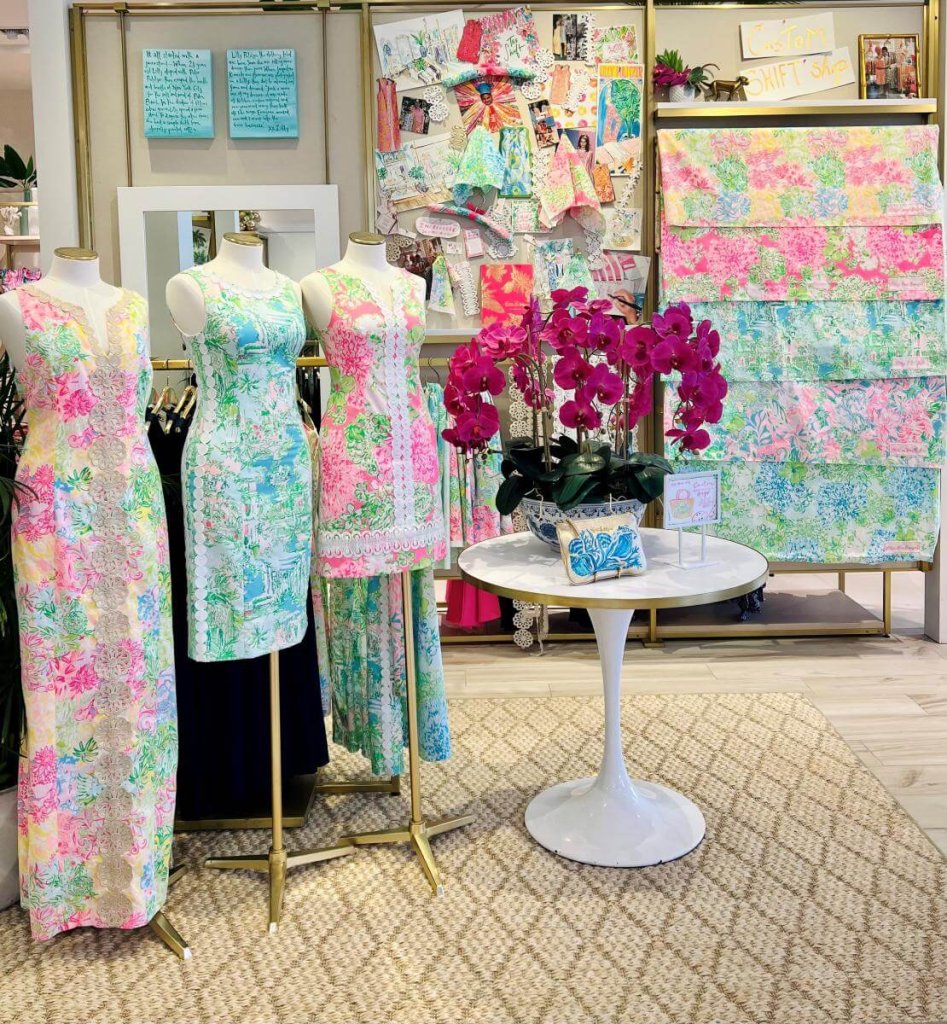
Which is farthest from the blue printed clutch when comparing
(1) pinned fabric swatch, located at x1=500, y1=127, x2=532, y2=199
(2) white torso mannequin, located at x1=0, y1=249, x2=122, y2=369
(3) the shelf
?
(3) the shelf

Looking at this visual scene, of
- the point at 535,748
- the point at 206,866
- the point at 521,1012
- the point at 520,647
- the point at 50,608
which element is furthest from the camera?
the point at 520,647

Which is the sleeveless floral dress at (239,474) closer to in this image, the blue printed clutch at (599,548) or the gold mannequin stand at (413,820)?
the gold mannequin stand at (413,820)

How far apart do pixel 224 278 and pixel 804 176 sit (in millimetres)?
2451

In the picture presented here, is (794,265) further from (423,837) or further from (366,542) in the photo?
(423,837)

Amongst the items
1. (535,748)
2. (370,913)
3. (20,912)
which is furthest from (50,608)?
(535,748)

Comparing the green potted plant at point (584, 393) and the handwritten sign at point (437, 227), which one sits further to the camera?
the handwritten sign at point (437, 227)

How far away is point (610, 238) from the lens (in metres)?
3.85

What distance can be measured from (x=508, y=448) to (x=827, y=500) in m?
1.83

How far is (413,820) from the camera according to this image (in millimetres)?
2414

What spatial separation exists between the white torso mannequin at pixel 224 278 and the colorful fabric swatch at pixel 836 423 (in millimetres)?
1998

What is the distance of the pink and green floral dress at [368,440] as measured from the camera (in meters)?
2.21

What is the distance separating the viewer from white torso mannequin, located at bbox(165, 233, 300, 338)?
6.64ft

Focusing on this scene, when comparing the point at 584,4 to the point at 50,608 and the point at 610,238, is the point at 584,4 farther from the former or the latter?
the point at 50,608

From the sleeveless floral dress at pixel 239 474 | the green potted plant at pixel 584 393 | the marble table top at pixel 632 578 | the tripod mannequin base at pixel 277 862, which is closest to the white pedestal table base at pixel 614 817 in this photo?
Result: the marble table top at pixel 632 578
